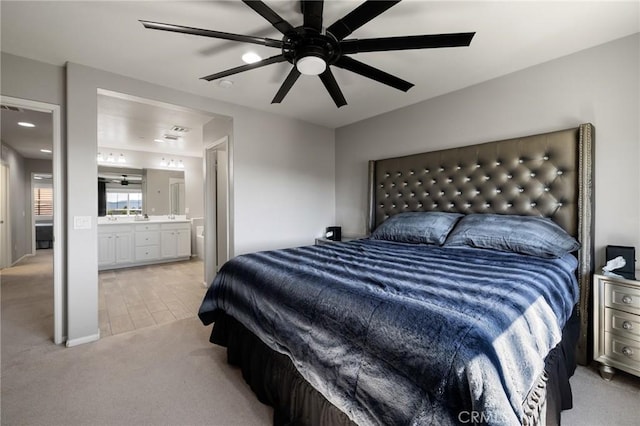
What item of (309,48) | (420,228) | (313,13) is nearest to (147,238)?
(420,228)

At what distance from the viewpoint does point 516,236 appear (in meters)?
2.17

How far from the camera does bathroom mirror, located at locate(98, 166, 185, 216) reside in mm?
6117

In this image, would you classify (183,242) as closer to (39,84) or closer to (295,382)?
(39,84)

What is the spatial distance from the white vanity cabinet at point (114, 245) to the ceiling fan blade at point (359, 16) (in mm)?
5847

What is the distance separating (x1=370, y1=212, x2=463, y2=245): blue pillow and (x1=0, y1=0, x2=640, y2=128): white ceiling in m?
1.40

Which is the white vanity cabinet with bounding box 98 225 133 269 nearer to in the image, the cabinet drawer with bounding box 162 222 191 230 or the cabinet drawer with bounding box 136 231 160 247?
the cabinet drawer with bounding box 136 231 160 247

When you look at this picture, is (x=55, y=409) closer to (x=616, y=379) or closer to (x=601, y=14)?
(x=616, y=379)

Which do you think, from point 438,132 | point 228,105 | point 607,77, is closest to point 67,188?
point 228,105

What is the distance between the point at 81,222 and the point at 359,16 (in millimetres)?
2871

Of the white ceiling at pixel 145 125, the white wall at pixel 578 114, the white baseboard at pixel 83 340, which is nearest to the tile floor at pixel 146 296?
the white baseboard at pixel 83 340

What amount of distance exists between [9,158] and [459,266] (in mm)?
8235

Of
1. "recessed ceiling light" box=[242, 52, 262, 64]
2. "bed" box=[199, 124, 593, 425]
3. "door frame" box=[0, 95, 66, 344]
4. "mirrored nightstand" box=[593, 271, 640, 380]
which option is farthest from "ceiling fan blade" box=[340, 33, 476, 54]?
"door frame" box=[0, 95, 66, 344]

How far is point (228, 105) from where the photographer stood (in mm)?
3381

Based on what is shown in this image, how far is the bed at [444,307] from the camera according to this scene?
0.91 m
